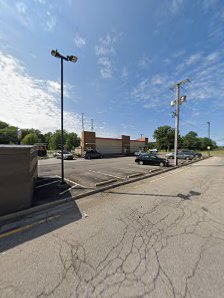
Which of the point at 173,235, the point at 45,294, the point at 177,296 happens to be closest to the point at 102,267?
the point at 45,294

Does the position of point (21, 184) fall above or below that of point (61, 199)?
above

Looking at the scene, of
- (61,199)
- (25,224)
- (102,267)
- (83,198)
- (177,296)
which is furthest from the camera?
(83,198)

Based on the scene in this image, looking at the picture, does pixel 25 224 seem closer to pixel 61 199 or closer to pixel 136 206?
pixel 61 199

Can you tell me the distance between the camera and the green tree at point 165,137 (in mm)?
74125

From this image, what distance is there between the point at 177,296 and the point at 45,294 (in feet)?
6.47

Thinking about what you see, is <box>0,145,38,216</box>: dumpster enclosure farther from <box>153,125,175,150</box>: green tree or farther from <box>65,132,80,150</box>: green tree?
<box>65,132,80,150</box>: green tree

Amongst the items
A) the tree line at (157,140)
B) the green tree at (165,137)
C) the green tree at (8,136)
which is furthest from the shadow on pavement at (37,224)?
the green tree at (8,136)

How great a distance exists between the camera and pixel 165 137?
2943 inches

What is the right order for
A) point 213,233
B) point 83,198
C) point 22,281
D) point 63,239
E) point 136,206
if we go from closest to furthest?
point 22,281, point 63,239, point 213,233, point 136,206, point 83,198

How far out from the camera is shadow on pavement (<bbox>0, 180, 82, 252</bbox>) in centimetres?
349

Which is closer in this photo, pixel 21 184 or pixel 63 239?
pixel 63 239

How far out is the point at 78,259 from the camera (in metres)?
2.88

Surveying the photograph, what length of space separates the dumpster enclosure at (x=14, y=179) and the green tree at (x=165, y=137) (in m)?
75.6

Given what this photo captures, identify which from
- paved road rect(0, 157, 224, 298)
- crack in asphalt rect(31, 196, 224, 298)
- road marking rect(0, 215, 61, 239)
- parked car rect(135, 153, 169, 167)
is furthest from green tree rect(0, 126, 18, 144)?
crack in asphalt rect(31, 196, 224, 298)
